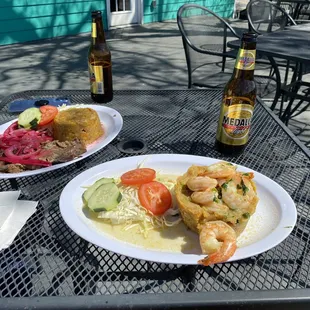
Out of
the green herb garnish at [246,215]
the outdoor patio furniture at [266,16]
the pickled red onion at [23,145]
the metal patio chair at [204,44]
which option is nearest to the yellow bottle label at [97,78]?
the pickled red onion at [23,145]

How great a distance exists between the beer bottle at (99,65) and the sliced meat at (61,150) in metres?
0.57

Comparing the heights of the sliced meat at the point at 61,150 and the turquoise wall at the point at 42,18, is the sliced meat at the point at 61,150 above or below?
above

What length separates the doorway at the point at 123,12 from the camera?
8367mm

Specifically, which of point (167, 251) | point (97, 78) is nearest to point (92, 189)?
point (167, 251)

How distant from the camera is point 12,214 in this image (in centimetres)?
97

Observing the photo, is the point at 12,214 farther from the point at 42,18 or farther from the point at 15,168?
the point at 42,18

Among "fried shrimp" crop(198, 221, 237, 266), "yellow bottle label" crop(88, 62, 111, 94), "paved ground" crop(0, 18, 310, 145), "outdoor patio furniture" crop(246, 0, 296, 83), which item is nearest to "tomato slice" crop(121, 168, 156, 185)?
"fried shrimp" crop(198, 221, 237, 266)

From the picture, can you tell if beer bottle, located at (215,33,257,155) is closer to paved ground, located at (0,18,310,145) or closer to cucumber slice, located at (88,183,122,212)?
cucumber slice, located at (88,183,122,212)

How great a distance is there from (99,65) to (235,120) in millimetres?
902

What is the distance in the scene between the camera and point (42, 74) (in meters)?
5.48

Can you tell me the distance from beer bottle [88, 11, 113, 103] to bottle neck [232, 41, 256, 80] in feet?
2.59

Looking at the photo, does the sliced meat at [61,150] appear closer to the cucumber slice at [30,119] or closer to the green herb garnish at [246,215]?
the cucumber slice at [30,119]

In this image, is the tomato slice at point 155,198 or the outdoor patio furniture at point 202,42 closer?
the tomato slice at point 155,198

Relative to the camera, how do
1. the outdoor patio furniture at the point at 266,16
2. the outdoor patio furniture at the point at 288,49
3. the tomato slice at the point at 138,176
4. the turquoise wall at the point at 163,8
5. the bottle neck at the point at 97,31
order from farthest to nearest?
the turquoise wall at the point at 163,8
the outdoor patio furniture at the point at 266,16
the outdoor patio furniture at the point at 288,49
the bottle neck at the point at 97,31
the tomato slice at the point at 138,176
